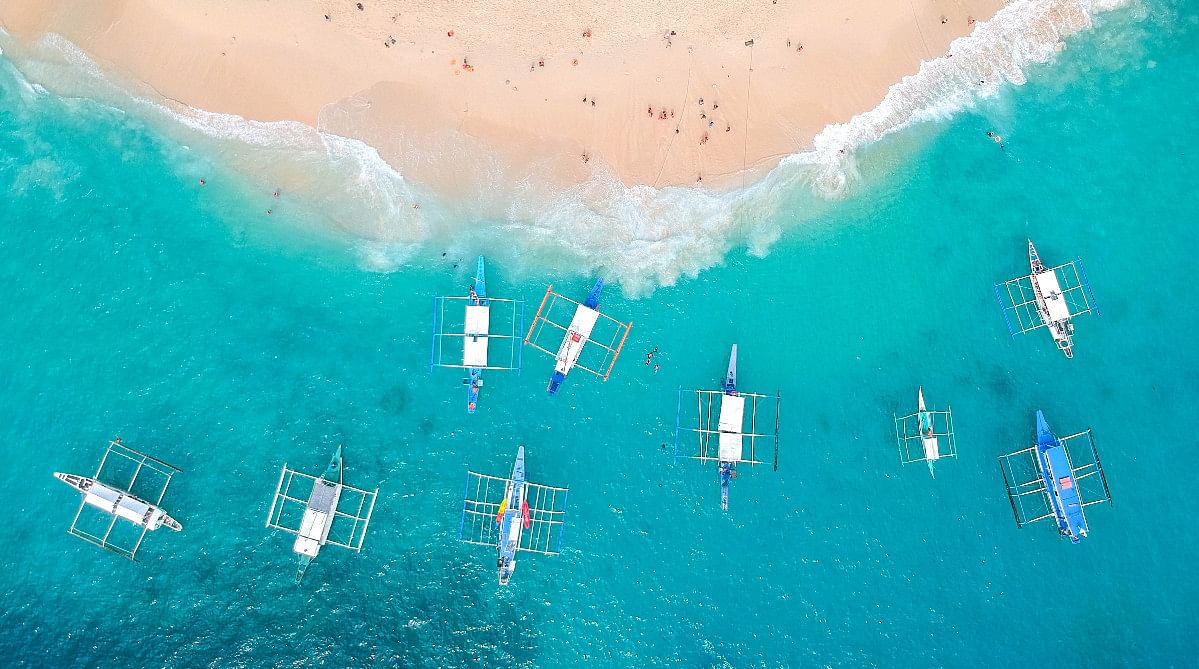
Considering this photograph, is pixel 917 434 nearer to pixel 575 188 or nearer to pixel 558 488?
pixel 558 488

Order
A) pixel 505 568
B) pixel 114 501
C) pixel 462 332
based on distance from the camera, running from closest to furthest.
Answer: pixel 114 501 < pixel 505 568 < pixel 462 332

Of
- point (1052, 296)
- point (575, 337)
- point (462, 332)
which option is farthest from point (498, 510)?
point (1052, 296)

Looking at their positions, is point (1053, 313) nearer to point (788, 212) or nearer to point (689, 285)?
point (788, 212)

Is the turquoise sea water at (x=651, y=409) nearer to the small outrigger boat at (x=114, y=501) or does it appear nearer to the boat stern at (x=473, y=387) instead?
the boat stern at (x=473, y=387)

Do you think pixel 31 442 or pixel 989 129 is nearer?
pixel 31 442

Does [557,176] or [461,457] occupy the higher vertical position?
[557,176]

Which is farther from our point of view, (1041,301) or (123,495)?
(1041,301)

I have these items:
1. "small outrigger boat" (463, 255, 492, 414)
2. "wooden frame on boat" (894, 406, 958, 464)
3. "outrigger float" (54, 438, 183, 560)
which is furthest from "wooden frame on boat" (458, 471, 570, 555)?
"wooden frame on boat" (894, 406, 958, 464)

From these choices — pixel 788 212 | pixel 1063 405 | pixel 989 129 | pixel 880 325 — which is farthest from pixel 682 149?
pixel 1063 405
